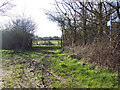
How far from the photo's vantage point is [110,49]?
273 inches

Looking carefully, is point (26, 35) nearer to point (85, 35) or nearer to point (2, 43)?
point (2, 43)

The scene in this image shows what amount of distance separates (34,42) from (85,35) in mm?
13991

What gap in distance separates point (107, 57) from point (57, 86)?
3.47 meters

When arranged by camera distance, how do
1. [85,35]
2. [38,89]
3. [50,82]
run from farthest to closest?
[85,35] → [50,82] → [38,89]

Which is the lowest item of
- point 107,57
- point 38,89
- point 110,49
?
point 38,89

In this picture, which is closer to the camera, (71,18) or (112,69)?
(112,69)

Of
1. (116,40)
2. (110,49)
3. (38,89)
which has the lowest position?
(38,89)

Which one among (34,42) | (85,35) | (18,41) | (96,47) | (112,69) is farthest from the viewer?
(34,42)

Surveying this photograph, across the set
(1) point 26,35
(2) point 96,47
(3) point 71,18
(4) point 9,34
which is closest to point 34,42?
(1) point 26,35

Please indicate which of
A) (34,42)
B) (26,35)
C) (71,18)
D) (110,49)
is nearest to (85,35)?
(71,18)

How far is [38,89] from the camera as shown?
468 cm

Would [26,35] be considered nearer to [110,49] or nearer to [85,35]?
[85,35]

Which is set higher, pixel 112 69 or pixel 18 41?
pixel 18 41

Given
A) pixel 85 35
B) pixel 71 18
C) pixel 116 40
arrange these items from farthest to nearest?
pixel 71 18
pixel 85 35
pixel 116 40
